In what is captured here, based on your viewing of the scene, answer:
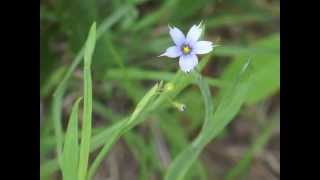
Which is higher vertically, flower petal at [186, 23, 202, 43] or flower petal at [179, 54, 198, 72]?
flower petal at [186, 23, 202, 43]

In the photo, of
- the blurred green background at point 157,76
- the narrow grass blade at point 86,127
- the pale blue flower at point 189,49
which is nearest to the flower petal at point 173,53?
the pale blue flower at point 189,49

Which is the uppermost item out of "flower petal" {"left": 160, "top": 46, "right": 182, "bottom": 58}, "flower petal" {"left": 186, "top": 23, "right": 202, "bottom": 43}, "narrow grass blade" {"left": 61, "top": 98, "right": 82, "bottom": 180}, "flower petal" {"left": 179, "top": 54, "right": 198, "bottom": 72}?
"flower petal" {"left": 186, "top": 23, "right": 202, "bottom": 43}

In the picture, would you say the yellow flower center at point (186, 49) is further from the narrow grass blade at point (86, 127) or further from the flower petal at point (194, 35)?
the narrow grass blade at point (86, 127)

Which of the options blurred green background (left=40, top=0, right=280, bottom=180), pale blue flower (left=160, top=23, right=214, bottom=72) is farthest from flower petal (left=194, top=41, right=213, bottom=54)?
blurred green background (left=40, top=0, right=280, bottom=180)

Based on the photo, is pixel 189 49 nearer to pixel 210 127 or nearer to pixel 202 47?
pixel 202 47

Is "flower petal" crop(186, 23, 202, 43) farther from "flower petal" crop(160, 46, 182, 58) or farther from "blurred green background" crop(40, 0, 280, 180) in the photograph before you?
"blurred green background" crop(40, 0, 280, 180)

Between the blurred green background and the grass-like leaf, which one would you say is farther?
the blurred green background
